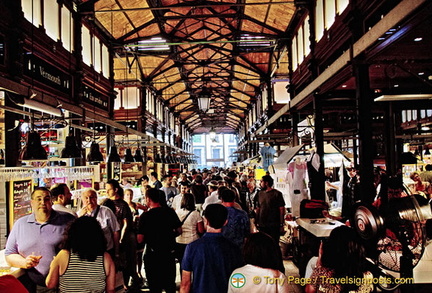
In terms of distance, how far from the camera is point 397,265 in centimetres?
356

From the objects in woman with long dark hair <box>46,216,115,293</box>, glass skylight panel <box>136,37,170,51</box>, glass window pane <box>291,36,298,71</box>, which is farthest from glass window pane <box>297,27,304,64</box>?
woman with long dark hair <box>46,216,115,293</box>

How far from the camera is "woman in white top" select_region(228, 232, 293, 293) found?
283cm

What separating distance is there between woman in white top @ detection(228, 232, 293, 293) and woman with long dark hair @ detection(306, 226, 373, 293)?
45 centimetres

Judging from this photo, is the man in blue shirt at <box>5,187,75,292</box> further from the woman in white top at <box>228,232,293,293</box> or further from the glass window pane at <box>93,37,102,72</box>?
the glass window pane at <box>93,37,102,72</box>

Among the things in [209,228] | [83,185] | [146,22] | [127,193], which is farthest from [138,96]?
[209,228]

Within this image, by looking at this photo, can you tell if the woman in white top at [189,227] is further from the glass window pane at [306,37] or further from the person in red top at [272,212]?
the glass window pane at [306,37]

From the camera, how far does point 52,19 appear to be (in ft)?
27.9

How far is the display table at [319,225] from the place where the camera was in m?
6.12

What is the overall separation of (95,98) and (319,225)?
25.2 ft

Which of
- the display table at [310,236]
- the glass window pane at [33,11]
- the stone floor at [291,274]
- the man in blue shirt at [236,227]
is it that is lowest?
the stone floor at [291,274]

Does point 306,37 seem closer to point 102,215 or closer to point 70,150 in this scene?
point 70,150

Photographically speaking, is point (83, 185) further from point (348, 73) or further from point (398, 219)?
point (398, 219)

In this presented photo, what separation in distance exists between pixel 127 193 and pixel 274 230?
317cm

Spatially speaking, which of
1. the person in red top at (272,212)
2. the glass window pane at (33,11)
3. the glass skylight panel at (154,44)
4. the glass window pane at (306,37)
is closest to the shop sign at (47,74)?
the glass window pane at (33,11)
